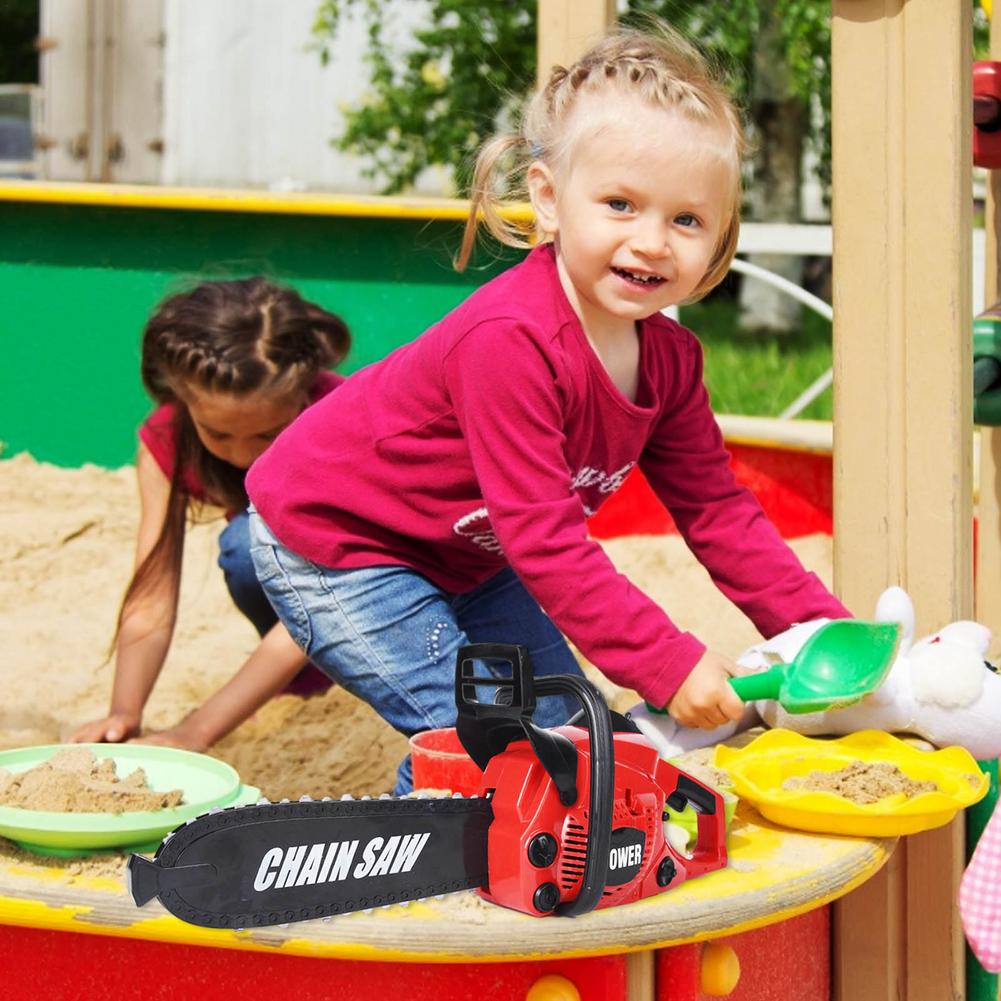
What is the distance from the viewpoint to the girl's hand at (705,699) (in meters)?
1.51

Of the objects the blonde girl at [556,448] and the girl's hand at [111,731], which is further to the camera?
the girl's hand at [111,731]

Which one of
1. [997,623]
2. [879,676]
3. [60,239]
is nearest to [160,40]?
[60,239]

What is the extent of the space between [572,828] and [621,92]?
0.74 metres

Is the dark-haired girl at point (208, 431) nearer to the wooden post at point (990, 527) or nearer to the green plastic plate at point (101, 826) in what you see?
the green plastic plate at point (101, 826)

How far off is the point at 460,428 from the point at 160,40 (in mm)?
7200

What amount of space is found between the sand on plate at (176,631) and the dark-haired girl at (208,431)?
155mm

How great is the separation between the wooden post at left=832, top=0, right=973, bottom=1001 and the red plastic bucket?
48cm

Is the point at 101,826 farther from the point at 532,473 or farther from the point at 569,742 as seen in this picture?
the point at 532,473

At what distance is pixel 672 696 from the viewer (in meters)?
1.53

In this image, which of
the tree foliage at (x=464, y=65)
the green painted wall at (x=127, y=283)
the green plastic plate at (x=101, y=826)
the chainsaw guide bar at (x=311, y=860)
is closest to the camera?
the chainsaw guide bar at (x=311, y=860)

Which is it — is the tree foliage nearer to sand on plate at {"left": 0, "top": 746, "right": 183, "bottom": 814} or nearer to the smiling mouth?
the smiling mouth

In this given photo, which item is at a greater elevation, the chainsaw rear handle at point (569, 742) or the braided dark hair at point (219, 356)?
the braided dark hair at point (219, 356)

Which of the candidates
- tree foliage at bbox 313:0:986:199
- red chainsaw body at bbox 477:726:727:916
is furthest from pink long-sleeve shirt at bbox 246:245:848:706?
tree foliage at bbox 313:0:986:199

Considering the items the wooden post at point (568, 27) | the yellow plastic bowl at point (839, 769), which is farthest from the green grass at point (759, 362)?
the yellow plastic bowl at point (839, 769)
